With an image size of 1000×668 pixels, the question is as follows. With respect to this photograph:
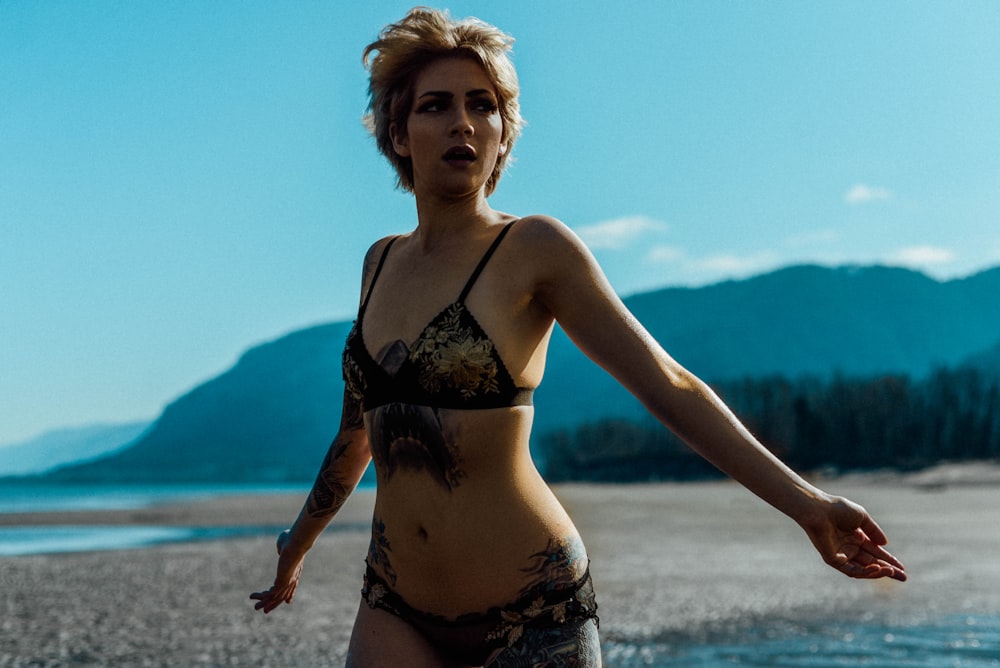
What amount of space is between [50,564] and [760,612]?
45.4ft

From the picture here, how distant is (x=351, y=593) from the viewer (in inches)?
591

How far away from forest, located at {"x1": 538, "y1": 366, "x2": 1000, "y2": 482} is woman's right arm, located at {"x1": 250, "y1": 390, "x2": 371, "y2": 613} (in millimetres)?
74458

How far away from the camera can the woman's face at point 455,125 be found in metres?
2.55

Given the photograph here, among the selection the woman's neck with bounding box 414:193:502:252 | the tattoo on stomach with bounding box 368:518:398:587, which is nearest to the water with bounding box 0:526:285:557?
the tattoo on stomach with bounding box 368:518:398:587

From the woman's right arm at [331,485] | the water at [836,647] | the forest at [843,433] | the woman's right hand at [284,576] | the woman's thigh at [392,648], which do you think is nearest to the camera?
the woman's thigh at [392,648]

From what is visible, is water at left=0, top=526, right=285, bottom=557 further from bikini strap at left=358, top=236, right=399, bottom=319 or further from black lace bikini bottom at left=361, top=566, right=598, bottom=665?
black lace bikini bottom at left=361, top=566, right=598, bottom=665

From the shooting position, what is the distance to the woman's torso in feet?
7.69

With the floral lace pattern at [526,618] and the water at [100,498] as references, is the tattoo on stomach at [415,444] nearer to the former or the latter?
the floral lace pattern at [526,618]

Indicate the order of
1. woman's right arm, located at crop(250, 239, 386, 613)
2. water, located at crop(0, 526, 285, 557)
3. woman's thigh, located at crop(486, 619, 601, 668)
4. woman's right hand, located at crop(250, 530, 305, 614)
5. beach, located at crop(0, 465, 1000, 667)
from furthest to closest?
water, located at crop(0, 526, 285, 557) < beach, located at crop(0, 465, 1000, 667) < woman's right hand, located at crop(250, 530, 305, 614) < woman's right arm, located at crop(250, 239, 386, 613) < woman's thigh, located at crop(486, 619, 601, 668)

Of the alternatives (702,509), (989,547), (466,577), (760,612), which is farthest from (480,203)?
(702,509)

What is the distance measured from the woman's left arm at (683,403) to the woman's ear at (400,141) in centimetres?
52

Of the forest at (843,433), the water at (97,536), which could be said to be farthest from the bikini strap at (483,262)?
the forest at (843,433)

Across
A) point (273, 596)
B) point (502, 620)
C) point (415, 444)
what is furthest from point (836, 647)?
point (415, 444)

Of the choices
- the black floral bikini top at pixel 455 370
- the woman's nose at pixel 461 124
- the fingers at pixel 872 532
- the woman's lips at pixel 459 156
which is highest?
the woman's nose at pixel 461 124
